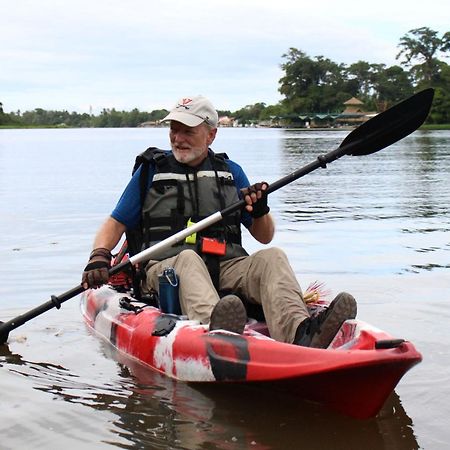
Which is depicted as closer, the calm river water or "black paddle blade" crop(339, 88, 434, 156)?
the calm river water

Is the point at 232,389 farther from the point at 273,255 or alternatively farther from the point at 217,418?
the point at 273,255

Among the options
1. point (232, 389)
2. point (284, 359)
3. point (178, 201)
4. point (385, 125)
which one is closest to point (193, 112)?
point (178, 201)

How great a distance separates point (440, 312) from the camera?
6.56 meters

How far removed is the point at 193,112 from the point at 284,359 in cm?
187

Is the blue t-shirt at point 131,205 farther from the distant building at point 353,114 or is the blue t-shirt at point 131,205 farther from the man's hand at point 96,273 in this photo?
the distant building at point 353,114

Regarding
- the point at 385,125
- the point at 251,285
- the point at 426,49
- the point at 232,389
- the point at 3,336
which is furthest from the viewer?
the point at 426,49

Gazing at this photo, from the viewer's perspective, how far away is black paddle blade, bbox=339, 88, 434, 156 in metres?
5.46

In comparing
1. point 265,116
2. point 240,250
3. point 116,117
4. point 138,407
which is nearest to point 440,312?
point 240,250

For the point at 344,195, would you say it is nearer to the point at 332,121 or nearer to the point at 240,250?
the point at 240,250

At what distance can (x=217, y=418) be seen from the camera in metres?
4.38

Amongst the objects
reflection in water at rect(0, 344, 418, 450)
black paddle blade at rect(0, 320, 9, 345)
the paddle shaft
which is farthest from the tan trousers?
black paddle blade at rect(0, 320, 9, 345)

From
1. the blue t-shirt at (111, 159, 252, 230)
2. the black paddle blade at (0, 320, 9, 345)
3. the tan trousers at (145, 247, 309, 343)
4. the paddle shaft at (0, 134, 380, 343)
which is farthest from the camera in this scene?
the black paddle blade at (0, 320, 9, 345)

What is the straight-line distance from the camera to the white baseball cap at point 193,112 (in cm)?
534

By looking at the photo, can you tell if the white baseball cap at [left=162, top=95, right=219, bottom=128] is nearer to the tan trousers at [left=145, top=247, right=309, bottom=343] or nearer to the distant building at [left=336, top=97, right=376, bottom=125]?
the tan trousers at [left=145, top=247, right=309, bottom=343]
